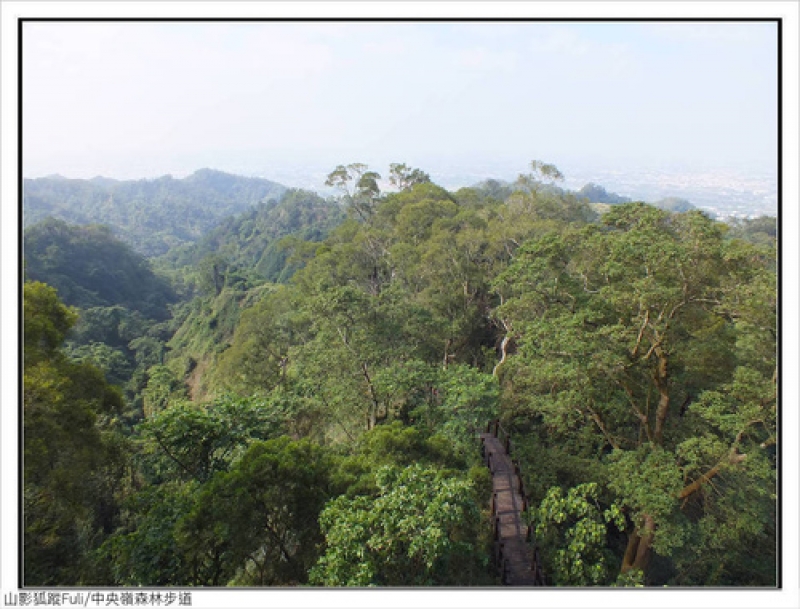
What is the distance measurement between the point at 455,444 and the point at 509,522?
1958 millimetres

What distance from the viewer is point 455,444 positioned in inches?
313

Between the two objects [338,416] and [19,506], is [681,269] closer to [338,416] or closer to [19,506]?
[338,416]

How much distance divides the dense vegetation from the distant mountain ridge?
7595 centimetres

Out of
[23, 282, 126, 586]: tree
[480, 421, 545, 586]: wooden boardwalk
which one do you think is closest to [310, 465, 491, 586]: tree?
[480, 421, 545, 586]: wooden boardwalk

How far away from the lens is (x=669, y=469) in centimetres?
734

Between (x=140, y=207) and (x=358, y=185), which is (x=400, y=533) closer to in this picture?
(x=358, y=185)

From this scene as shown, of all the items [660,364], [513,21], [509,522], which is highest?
[513,21]

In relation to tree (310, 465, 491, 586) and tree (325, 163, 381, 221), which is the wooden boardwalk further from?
tree (325, 163, 381, 221)

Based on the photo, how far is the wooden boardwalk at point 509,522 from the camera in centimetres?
753

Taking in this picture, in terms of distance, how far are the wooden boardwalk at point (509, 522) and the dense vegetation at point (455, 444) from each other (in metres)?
0.32

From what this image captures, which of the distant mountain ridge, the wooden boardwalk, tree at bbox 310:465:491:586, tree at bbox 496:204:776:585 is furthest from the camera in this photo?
the distant mountain ridge

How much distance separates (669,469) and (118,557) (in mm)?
7337

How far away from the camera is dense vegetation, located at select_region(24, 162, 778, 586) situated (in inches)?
222

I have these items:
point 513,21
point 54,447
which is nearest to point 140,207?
point 54,447
